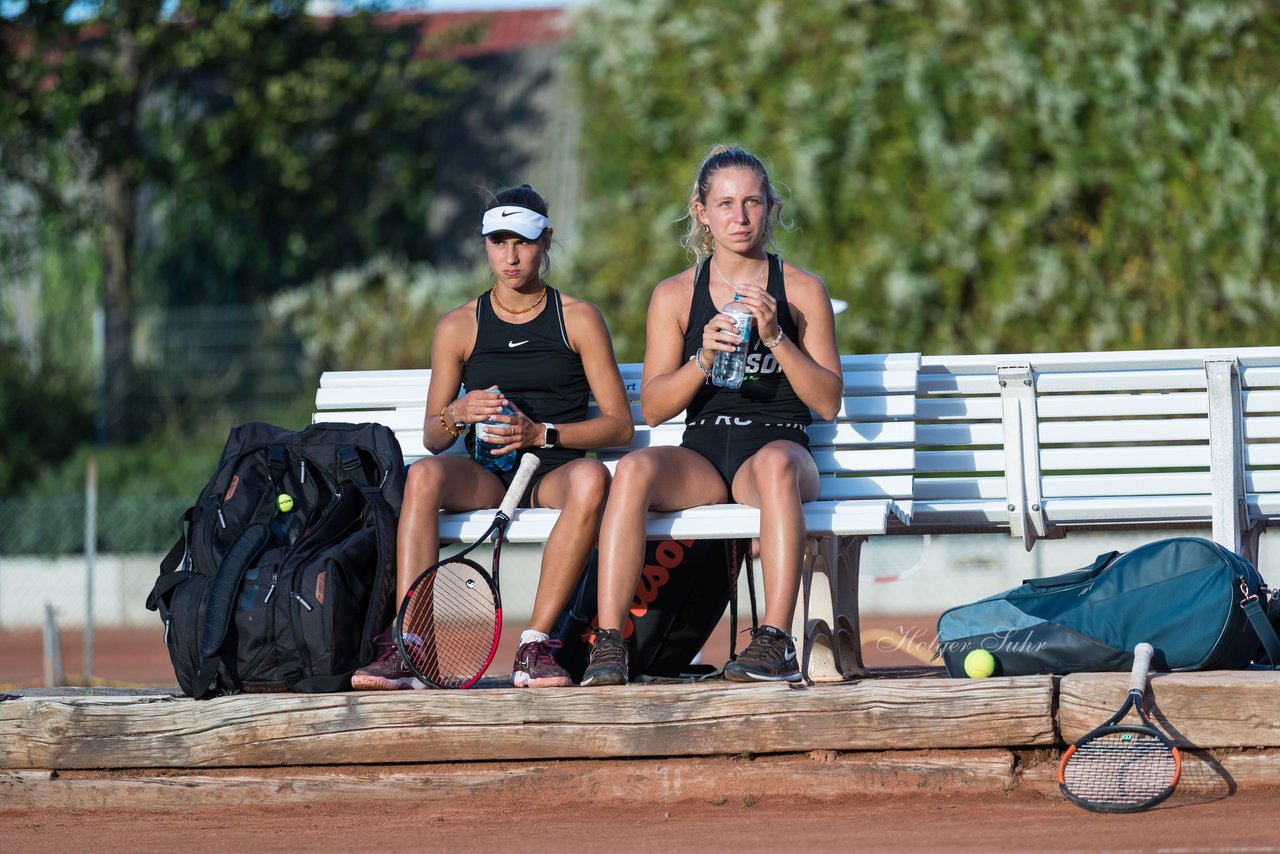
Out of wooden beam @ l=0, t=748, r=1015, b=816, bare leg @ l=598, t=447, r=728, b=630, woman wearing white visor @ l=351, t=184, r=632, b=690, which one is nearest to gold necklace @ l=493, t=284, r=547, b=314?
woman wearing white visor @ l=351, t=184, r=632, b=690

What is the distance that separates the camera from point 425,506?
4.30 metres

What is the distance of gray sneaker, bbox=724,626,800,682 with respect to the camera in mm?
3988

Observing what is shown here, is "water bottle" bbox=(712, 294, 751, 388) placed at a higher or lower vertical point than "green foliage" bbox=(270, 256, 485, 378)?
lower

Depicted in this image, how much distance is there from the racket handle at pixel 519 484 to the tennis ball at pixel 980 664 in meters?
1.28

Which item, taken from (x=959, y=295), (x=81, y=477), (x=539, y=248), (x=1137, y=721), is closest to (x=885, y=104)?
(x=959, y=295)

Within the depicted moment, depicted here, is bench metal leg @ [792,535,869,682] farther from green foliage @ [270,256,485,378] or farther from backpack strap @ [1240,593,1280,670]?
green foliage @ [270,256,485,378]

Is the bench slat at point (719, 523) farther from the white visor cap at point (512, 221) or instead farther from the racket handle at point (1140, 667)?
the white visor cap at point (512, 221)

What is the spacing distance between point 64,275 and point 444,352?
13570mm

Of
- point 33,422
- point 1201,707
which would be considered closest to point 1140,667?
point 1201,707

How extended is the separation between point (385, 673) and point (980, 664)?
5.05 feet

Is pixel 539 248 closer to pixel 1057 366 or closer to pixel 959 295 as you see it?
pixel 1057 366

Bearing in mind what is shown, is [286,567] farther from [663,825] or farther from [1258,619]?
[1258,619]

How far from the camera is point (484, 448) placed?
15.1 feet

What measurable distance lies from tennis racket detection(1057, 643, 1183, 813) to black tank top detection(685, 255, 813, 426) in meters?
1.26
